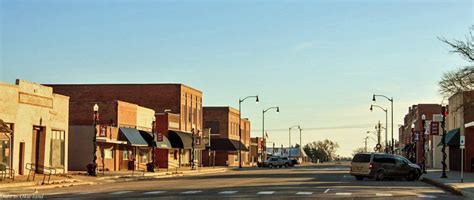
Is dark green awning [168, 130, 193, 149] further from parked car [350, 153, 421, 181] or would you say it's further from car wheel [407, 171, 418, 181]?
car wheel [407, 171, 418, 181]

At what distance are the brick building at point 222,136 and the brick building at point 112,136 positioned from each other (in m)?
31.5

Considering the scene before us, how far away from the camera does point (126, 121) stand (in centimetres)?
6519

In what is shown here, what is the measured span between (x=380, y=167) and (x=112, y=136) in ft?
79.4

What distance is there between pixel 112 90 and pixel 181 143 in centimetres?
1593

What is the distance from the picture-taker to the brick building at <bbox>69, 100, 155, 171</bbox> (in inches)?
2266

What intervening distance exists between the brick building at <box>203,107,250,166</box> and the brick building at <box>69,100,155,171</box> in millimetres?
31471

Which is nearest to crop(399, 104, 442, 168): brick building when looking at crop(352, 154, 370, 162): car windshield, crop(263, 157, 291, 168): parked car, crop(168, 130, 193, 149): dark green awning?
crop(263, 157, 291, 168): parked car

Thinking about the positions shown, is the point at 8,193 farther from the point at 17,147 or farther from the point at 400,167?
the point at 400,167

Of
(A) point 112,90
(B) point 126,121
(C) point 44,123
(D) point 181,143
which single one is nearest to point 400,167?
(C) point 44,123

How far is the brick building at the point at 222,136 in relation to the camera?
346 feet

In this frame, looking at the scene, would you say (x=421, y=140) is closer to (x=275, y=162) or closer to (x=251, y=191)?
(x=275, y=162)

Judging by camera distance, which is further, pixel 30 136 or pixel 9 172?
pixel 30 136

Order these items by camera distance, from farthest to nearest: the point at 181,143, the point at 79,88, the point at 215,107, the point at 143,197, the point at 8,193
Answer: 1. the point at 215,107
2. the point at 79,88
3. the point at 181,143
4. the point at 8,193
5. the point at 143,197

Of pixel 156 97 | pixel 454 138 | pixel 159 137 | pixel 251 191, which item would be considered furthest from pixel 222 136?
pixel 251 191
